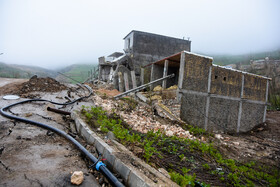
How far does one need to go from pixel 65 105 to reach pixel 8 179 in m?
4.59

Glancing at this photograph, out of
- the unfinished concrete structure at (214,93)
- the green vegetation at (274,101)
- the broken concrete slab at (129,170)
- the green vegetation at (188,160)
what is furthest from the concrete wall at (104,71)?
the green vegetation at (274,101)

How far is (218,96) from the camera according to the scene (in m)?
8.91

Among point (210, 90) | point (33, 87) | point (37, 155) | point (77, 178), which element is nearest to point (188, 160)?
point (77, 178)

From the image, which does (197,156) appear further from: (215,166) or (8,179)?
(8,179)

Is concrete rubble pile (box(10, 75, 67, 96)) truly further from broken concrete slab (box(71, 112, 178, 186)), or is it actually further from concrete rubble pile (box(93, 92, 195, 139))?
broken concrete slab (box(71, 112, 178, 186))

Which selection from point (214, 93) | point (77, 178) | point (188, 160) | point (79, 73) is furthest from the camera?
point (79, 73)

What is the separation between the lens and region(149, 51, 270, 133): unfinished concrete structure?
7.73 meters

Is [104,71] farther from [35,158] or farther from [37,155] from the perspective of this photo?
[35,158]

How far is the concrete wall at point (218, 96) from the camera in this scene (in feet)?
25.6

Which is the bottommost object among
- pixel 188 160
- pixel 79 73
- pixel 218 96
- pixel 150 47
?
pixel 188 160

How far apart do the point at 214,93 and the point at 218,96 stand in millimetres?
389

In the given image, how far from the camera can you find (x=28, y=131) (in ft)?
11.4

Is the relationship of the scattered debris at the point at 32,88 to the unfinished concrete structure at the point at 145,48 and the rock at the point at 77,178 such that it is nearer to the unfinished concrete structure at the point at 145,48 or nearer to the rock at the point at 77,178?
the unfinished concrete structure at the point at 145,48

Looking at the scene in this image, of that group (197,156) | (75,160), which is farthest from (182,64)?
(75,160)
